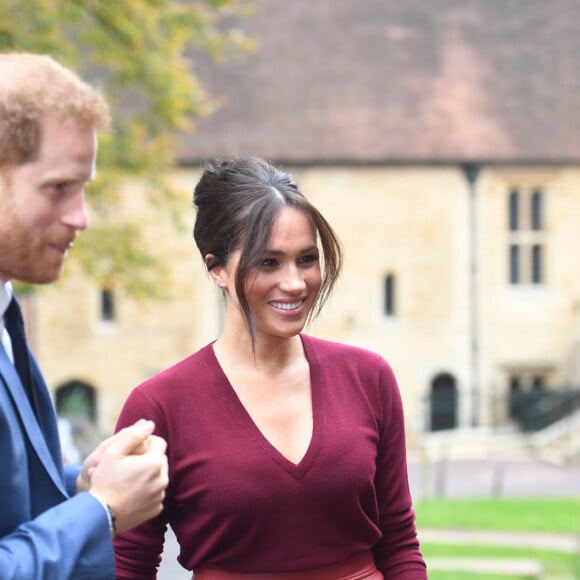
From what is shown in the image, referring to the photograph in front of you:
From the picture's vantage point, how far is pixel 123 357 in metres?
22.7

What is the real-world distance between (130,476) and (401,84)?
21534mm

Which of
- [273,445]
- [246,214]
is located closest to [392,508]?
[273,445]

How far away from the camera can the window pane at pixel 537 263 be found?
23.3m

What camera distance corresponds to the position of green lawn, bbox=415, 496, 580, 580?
895 cm

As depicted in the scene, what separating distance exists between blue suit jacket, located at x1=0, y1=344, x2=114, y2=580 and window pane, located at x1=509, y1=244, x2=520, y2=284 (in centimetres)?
2177

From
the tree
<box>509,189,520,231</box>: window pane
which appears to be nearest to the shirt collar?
the tree

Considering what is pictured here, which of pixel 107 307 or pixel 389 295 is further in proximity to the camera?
pixel 389 295

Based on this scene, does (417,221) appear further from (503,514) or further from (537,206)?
(503,514)

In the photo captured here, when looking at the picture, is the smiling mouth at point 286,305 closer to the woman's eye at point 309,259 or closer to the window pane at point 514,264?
the woman's eye at point 309,259

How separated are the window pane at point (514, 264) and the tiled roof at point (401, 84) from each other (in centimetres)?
203

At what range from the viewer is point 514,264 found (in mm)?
23328

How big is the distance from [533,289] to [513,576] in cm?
1556

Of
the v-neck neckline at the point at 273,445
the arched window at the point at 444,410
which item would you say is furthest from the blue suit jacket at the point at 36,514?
the arched window at the point at 444,410

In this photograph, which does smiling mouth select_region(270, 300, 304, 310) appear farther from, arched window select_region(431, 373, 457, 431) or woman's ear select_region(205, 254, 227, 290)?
arched window select_region(431, 373, 457, 431)
